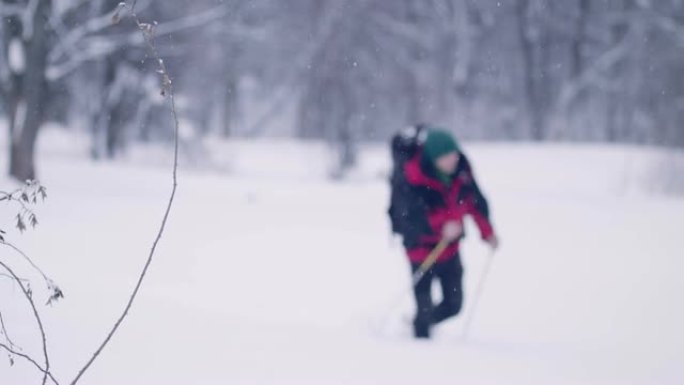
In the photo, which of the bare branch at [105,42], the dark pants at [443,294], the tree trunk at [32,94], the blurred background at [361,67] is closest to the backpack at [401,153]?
the dark pants at [443,294]

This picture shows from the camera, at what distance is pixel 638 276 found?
9.77 meters

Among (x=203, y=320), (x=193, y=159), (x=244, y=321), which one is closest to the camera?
(x=203, y=320)

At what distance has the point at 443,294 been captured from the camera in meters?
5.68

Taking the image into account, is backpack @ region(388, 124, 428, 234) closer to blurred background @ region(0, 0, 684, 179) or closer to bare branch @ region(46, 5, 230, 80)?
blurred background @ region(0, 0, 684, 179)

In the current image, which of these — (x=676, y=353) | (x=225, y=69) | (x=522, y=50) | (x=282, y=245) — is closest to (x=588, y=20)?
(x=522, y=50)

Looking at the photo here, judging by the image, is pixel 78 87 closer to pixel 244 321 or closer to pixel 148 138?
pixel 148 138

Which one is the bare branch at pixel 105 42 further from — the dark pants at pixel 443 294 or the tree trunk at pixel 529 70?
the tree trunk at pixel 529 70

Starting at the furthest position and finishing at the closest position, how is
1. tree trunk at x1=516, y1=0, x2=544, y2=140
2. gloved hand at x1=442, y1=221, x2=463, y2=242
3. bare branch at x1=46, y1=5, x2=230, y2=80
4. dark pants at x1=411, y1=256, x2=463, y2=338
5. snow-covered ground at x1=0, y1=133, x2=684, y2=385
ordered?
tree trunk at x1=516, y1=0, x2=544, y2=140 < bare branch at x1=46, y1=5, x2=230, y2=80 < dark pants at x1=411, y1=256, x2=463, y2=338 < gloved hand at x1=442, y1=221, x2=463, y2=242 < snow-covered ground at x1=0, y1=133, x2=684, y2=385

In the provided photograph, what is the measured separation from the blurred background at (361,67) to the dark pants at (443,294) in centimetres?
811

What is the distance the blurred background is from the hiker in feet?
26.7

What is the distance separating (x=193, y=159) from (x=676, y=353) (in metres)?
15.1

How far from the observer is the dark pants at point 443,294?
559cm

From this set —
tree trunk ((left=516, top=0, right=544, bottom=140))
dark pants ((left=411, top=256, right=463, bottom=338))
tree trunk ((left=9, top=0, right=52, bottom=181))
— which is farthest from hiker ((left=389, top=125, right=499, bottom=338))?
tree trunk ((left=516, top=0, right=544, bottom=140))

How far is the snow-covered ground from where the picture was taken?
11.9ft
